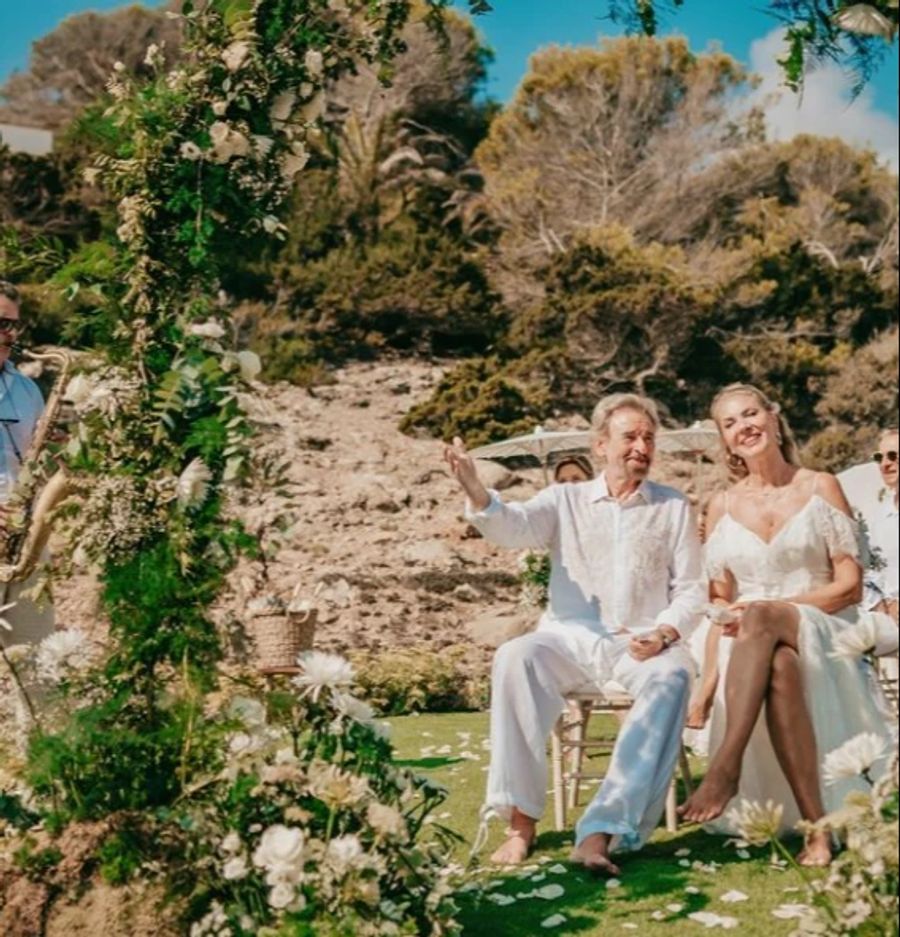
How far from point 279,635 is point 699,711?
5.98 m

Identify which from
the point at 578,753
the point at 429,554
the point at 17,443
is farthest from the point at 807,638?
the point at 429,554

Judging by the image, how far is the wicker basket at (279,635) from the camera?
10.6 m

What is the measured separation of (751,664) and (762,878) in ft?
2.19

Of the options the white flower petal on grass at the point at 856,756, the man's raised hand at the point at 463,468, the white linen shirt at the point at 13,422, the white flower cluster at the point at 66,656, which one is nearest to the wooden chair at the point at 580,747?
the man's raised hand at the point at 463,468

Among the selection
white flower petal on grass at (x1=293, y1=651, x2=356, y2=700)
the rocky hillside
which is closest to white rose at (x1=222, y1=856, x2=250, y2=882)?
white flower petal on grass at (x1=293, y1=651, x2=356, y2=700)

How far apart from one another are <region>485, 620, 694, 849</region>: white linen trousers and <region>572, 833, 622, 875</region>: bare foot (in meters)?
0.02

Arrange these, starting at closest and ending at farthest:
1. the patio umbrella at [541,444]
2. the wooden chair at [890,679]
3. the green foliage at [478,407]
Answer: the wooden chair at [890,679] < the patio umbrella at [541,444] < the green foliage at [478,407]

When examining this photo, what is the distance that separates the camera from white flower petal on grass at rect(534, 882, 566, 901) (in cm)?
404

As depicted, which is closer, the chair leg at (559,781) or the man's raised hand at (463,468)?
the man's raised hand at (463,468)

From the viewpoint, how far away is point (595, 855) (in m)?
4.25

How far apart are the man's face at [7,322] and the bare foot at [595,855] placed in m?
2.56

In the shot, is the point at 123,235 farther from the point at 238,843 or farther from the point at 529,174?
the point at 529,174

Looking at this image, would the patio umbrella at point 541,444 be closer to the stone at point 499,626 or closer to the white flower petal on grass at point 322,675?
the stone at point 499,626

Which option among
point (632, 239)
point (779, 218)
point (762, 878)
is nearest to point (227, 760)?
point (762, 878)
